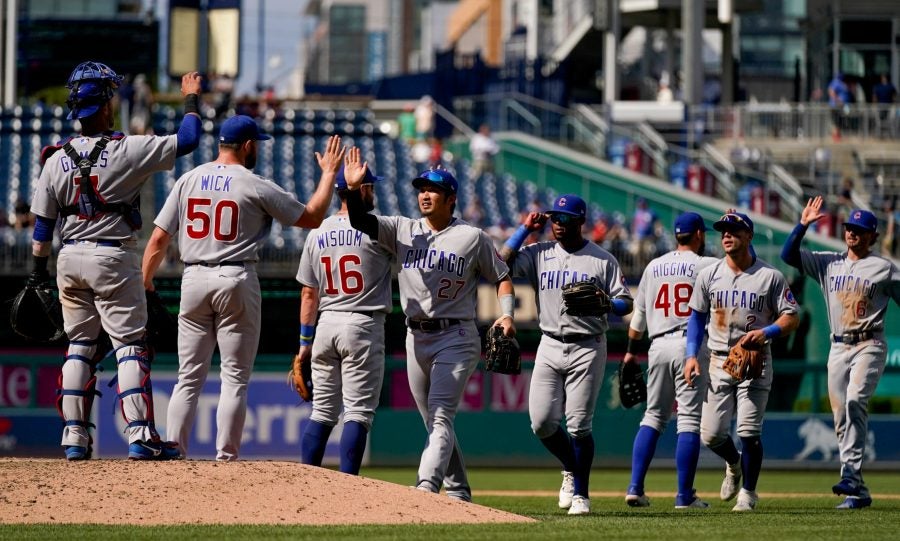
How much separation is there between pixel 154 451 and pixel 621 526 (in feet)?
8.88

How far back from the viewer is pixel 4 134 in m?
28.9

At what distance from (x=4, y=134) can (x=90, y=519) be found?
2204 cm

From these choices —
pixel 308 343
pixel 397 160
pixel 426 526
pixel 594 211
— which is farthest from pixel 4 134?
pixel 426 526

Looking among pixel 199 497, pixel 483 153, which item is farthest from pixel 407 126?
pixel 199 497

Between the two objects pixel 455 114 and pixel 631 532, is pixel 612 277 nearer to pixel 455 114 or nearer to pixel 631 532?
pixel 631 532

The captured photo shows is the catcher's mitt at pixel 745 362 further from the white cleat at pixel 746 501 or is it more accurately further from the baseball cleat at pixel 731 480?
the baseball cleat at pixel 731 480

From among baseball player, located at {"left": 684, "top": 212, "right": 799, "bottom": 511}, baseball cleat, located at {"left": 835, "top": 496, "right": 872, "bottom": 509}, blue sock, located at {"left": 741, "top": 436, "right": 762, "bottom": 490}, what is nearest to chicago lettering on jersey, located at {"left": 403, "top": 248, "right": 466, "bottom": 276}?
baseball player, located at {"left": 684, "top": 212, "right": 799, "bottom": 511}

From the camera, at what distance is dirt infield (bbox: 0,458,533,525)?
322 inches

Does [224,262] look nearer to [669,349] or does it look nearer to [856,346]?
[669,349]

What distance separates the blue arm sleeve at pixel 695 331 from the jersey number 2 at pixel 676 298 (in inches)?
16.0

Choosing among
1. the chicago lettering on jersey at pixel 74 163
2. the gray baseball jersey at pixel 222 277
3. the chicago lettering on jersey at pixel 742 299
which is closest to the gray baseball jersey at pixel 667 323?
the chicago lettering on jersey at pixel 742 299

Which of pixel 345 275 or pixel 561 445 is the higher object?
pixel 345 275

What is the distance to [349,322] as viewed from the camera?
9.61 m

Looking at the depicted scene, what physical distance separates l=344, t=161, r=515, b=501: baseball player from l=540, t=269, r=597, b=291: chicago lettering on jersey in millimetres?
832
